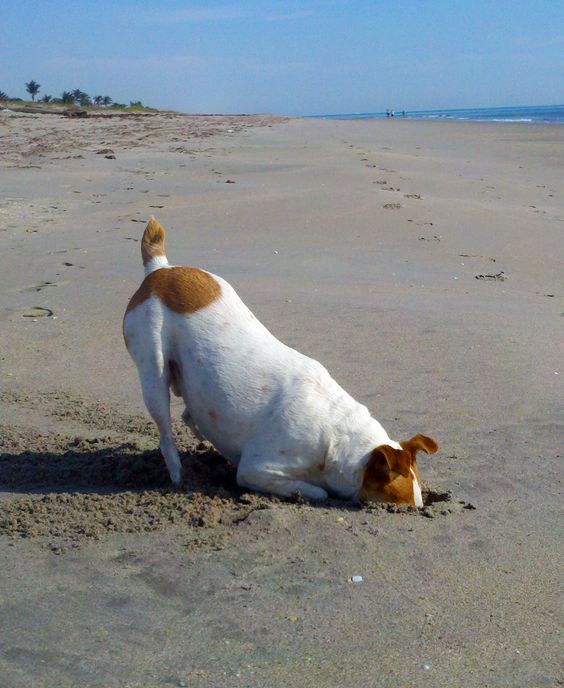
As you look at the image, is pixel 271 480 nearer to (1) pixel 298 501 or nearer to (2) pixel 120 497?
(1) pixel 298 501

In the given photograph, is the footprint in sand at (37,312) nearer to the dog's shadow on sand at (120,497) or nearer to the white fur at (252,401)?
the dog's shadow on sand at (120,497)

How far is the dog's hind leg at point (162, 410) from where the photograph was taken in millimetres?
4449

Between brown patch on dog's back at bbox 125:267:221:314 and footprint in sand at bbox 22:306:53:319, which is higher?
brown patch on dog's back at bbox 125:267:221:314

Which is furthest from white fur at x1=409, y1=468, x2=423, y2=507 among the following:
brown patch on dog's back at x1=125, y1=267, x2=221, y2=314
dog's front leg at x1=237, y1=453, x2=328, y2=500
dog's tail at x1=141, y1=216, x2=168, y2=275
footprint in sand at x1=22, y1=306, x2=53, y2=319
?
footprint in sand at x1=22, y1=306, x2=53, y2=319

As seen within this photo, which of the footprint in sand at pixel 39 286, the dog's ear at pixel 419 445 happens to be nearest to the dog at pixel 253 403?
the dog's ear at pixel 419 445

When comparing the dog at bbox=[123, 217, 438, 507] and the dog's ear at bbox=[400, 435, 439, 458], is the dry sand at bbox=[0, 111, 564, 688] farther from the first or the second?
the dog's ear at bbox=[400, 435, 439, 458]

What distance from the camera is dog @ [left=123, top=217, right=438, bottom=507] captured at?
4148 millimetres

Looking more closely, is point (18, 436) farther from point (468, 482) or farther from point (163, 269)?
point (468, 482)

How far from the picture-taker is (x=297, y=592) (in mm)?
3396

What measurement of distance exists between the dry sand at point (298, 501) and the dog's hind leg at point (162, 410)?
112 mm

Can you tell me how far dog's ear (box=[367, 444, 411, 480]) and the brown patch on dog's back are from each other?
3.86 ft

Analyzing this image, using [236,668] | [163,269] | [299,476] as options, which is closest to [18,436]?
[163,269]

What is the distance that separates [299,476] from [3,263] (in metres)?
6.03

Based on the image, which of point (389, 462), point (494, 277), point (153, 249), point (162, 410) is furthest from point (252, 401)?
point (494, 277)
